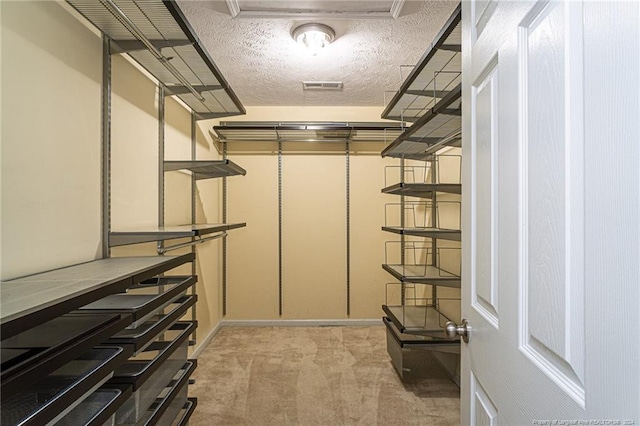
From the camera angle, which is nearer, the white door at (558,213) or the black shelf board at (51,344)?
the white door at (558,213)

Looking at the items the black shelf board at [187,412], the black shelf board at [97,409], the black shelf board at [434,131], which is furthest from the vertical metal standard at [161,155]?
the black shelf board at [434,131]

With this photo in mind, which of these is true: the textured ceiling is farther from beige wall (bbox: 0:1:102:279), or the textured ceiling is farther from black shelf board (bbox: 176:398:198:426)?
black shelf board (bbox: 176:398:198:426)

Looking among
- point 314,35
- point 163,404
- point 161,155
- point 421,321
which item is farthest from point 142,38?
point 421,321

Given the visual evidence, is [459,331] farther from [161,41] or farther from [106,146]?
[161,41]

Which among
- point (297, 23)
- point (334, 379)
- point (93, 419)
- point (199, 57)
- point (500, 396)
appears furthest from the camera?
point (334, 379)

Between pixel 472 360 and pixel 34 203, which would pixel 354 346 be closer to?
pixel 472 360

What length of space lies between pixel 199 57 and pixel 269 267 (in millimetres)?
2515

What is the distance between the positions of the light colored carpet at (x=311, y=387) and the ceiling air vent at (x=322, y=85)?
93.2 inches

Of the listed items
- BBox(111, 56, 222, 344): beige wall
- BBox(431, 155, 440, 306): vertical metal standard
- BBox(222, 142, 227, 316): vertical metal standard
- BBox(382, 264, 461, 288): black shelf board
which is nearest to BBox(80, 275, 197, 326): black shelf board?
BBox(111, 56, 222, 344): beige wall

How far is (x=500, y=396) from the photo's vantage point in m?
0.76

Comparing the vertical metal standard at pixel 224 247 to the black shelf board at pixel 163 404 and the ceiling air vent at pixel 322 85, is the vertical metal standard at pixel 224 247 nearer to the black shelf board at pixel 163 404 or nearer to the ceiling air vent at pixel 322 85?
the ceiling air vent at pixel 322 85

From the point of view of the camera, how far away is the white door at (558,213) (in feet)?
1.39

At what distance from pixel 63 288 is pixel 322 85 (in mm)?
2736

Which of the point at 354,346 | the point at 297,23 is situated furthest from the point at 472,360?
the point at 354,346
